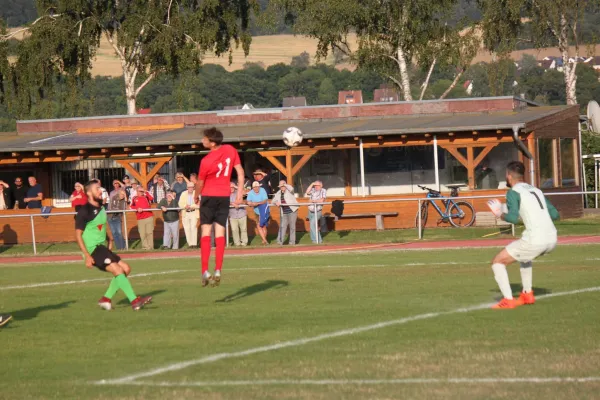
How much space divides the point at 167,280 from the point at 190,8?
31433 mm

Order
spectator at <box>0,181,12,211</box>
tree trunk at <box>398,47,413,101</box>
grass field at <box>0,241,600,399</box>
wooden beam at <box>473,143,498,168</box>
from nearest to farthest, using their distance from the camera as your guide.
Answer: grass field at <box>0,241,600,399</box>
wooden beam at <box>473,143,498,168</box>
spectator at <box>0,181,12,211</box>
tree trunk at <box>398,47,413,101</box>

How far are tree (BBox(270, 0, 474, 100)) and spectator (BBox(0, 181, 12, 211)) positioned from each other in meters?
16.5

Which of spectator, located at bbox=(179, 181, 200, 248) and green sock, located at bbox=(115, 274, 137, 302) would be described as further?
spectator, located at bbox=(179, 181, 200, 248)

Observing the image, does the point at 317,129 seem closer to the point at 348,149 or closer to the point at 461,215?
the point at 348,149

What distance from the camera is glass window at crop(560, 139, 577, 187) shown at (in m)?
34.9

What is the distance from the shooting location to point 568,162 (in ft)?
117

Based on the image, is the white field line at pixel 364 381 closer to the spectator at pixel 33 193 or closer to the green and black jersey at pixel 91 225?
the green and black jersey at pixel 91 225

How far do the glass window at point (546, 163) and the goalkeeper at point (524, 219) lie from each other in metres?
21.3

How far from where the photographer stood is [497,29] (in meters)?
49.0

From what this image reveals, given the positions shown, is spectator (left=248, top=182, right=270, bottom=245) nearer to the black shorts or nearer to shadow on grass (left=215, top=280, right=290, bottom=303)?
shadow on grass (left=215, top=280, right=290, bottom=303)

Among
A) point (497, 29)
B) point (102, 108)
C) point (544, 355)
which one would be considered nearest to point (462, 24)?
point (497, 29)

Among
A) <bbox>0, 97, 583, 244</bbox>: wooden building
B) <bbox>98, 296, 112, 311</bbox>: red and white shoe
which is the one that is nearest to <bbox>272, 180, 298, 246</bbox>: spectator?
<bbox>0, 97, 583, 244</bbox>: wooden building

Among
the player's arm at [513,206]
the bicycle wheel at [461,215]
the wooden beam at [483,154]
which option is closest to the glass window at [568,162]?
the wooden beam at [483,154]

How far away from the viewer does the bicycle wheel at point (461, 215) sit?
2983 centimetres
